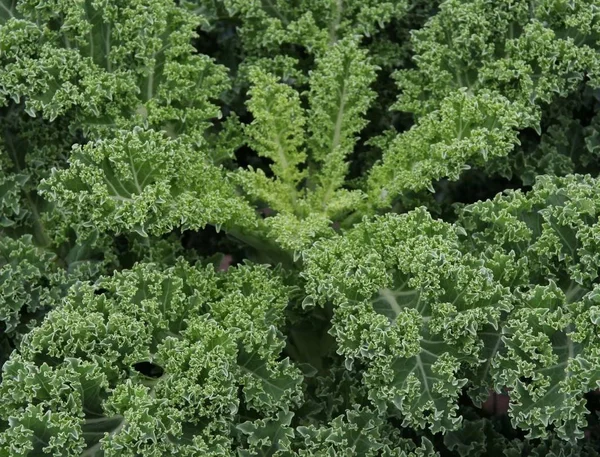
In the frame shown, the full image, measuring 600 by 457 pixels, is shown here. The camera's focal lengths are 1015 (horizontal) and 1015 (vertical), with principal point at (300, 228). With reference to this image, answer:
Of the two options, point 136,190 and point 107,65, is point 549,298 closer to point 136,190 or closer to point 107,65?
point 136,190

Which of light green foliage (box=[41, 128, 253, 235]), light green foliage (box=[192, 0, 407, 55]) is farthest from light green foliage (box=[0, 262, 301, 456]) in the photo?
light green foliage (box=[192, 0, 407, 55])

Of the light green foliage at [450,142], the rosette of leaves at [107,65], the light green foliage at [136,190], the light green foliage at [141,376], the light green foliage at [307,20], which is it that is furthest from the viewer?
the light green foliage at [307,20]

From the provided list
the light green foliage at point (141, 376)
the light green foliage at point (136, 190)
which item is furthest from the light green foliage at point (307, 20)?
the light green foliage at point (141, 376)

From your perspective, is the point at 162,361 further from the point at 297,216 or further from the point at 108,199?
the point at 297,216

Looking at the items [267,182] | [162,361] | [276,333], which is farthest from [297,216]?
[162,361]

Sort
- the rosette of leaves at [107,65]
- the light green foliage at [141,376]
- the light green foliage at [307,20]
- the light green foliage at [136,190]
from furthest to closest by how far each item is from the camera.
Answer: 1. the light green foliage at [307,20]
2. the rosette of leaves at [107,65]
3. the light green foliage at [136,190]
4. the light green foliage at [141,376]

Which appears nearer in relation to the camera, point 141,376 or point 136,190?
point 141,376

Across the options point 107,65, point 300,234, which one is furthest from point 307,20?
point 300,234

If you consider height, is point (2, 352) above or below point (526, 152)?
below

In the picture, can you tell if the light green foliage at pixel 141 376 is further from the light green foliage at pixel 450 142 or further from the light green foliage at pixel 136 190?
the light green foliage at pixel 450 142

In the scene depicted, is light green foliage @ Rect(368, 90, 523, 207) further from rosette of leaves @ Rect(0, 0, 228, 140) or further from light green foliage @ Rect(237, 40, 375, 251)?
rosette of leaves @ Rect(0, 0, 228, 140)

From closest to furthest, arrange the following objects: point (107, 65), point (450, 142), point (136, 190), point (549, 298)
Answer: point (549, 298)
point (136, 190)
point (450, 142)
point (107, 65)
